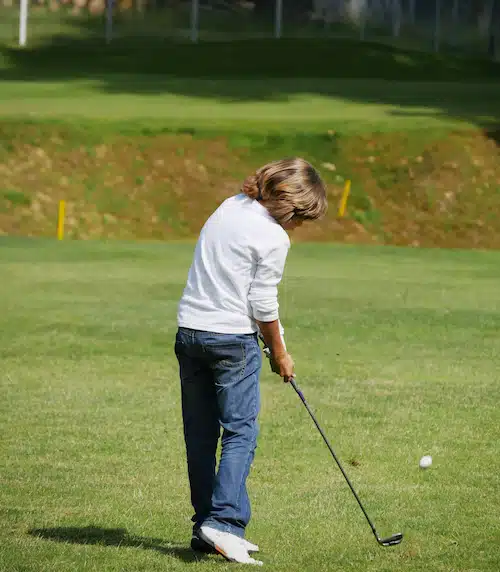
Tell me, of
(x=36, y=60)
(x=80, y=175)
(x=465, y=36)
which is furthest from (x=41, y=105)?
(x=465, y=36)

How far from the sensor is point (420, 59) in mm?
50219

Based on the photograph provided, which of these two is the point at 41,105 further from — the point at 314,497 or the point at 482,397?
the point at 314,497

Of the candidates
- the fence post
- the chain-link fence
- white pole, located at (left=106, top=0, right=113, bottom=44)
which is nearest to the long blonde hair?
white pole, located at (left=106, top=0, right=113, bottom=44)

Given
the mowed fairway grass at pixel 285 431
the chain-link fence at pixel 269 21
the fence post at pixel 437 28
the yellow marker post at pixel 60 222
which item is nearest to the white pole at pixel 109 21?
the chain-link fence at pixel 269 21

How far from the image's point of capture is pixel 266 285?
6648mm

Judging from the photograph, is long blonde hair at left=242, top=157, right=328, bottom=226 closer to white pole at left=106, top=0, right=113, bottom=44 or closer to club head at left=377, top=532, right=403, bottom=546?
club head at left=377, top=532, right=403, bottom=546

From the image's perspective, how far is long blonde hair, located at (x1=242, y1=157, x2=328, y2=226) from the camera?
661cm

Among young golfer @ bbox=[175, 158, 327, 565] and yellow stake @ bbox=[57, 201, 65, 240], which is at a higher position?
young golfer @ bbox=[175, 158, 327, 565]

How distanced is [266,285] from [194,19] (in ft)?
151

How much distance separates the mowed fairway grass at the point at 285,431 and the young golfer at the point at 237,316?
343 mm

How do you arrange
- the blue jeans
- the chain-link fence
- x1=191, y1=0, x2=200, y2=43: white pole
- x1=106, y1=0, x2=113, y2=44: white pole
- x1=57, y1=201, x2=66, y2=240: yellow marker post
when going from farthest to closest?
the chain-link fence, x1=106, y1=0, x2=113, y2=44: white pole, x1=191, y1=0, x2=200, y2=43: white pole, x1=57, y1=201, x2=66, y2=240: yellow marker post, the blue jeans

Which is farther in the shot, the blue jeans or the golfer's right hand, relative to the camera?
the golfer's right hand

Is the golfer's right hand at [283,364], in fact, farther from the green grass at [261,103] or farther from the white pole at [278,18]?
the white pole at [278,18]

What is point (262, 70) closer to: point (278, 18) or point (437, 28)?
point (278, 18)
